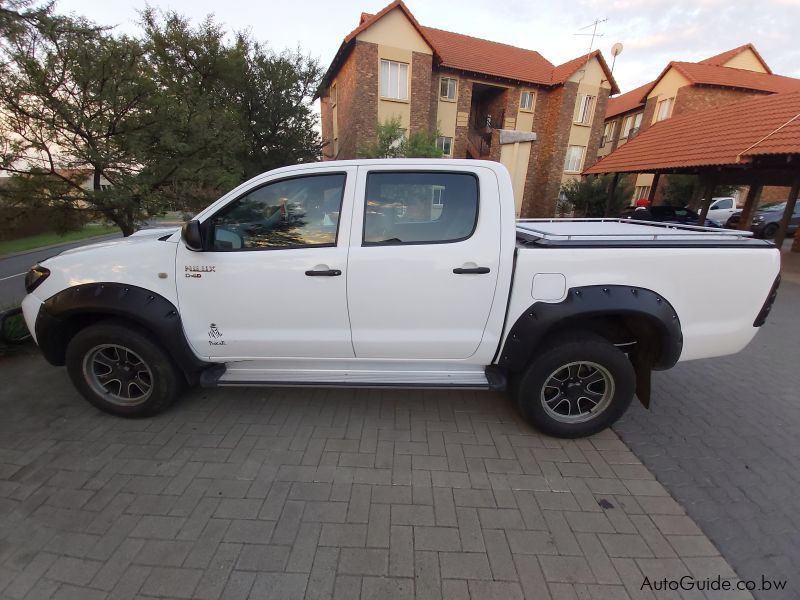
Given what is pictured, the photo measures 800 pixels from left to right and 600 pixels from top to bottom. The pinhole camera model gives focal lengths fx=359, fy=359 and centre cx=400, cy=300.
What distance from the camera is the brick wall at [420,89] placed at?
670 inches

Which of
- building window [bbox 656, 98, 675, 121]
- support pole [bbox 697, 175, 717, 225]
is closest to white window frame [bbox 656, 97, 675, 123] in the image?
building window [bbox 656, 98, 675, 121]

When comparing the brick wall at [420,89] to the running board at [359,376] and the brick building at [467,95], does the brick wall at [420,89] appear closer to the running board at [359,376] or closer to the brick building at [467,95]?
the brick building at [467,95]

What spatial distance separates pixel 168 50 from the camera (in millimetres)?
10359

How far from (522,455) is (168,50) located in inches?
538

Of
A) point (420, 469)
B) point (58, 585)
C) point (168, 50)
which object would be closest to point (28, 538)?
point (58, 585)

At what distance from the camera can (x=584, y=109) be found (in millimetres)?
20562

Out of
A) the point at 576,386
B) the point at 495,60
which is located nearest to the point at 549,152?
the point at 495,60

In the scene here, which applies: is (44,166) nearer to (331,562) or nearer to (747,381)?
(331,562)

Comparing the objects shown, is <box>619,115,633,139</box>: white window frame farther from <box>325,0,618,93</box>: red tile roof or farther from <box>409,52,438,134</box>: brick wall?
<box>409,52,438,134</box>: brick wall

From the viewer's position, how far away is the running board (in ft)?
8.72

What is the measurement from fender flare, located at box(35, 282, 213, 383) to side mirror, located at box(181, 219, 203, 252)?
501 millimetres

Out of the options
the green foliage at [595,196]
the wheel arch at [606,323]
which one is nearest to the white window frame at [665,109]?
the green foliage at [595,196]

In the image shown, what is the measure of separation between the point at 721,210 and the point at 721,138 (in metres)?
11.0

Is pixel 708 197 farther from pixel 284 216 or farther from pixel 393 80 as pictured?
pixel 284 216
